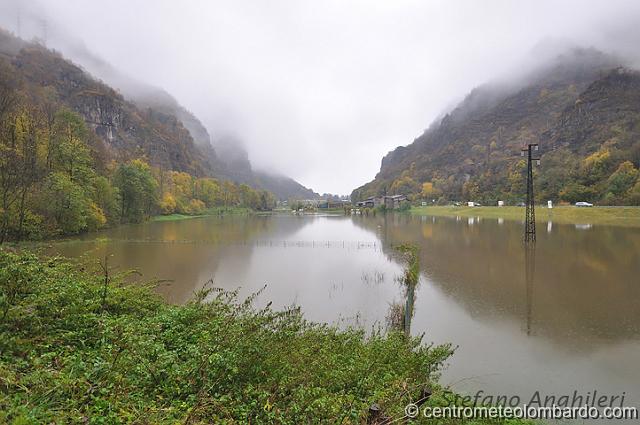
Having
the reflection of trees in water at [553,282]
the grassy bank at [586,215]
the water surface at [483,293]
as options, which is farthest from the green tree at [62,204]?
the grassy bank at [586,215]

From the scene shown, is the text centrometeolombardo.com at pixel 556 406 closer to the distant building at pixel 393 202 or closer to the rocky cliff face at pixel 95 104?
the distant building at pixel 393 202

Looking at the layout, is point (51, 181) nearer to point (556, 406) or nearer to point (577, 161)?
point (556, 406)

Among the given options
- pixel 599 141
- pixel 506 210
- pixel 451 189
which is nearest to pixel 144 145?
pixel 451 189

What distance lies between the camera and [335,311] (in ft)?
45.0

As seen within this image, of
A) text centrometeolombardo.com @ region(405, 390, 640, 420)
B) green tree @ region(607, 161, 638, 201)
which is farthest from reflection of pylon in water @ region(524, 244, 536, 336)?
green tree @ region(607, 161, 638, 201)

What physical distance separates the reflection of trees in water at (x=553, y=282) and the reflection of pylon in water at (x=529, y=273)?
0.08 metres

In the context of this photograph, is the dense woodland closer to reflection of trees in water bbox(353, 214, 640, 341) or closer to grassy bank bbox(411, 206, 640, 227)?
reflection of trees in water bbox(353, 214, 640, 341)

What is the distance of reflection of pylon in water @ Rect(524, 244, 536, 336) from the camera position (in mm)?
13292

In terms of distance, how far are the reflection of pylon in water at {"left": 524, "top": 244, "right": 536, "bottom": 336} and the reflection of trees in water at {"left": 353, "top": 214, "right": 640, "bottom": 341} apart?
0.26 feet

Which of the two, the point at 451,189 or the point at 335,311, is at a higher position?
the point at 451,189

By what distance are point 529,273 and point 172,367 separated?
65.7 feet

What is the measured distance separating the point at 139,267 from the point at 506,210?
243ft

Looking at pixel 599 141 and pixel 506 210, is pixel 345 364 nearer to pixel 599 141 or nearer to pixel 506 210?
pixel 506 210

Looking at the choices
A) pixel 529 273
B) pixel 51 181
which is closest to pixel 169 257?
pixel 51 181
